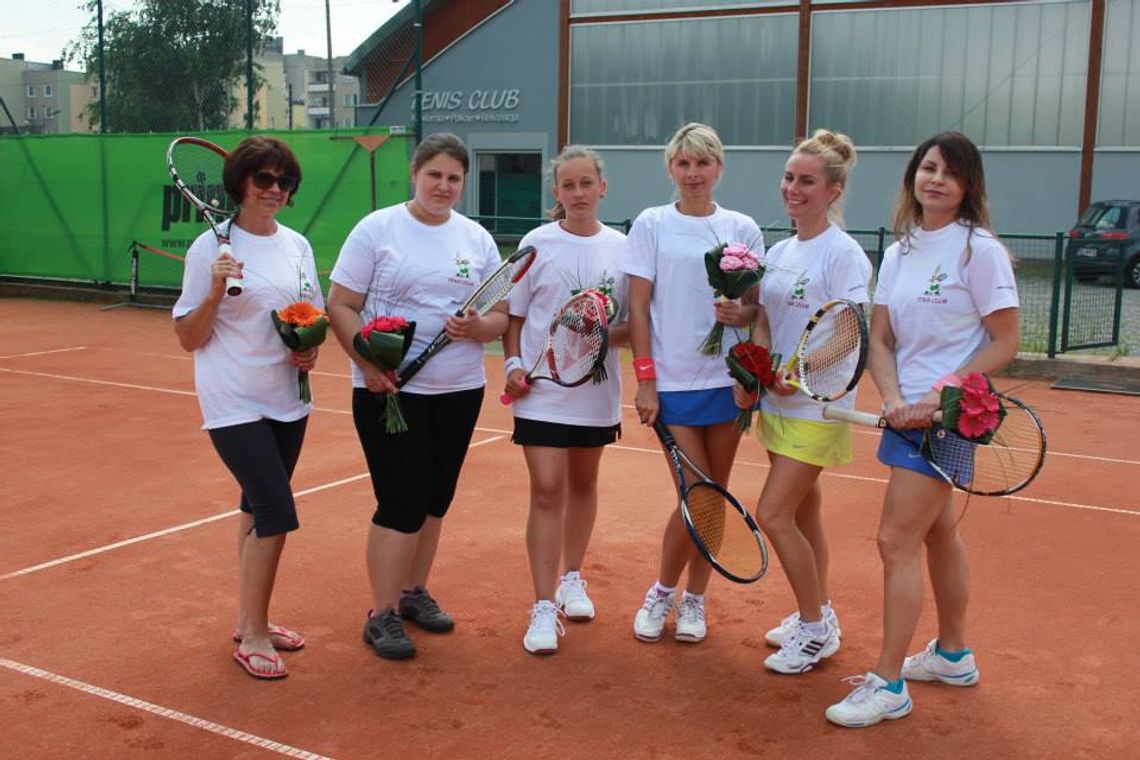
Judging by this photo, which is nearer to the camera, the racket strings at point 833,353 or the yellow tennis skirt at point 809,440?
the racket strings at point 833,353

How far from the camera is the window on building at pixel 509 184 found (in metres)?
31.8

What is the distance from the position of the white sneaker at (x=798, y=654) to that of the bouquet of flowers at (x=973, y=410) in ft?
3.61

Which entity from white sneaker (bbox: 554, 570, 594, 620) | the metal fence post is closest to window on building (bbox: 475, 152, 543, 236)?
the metal fence post

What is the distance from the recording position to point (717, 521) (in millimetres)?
4238

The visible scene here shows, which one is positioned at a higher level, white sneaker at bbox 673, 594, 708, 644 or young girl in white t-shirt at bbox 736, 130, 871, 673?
young girl in white t-shirt at bbox 736, 130, 871, 673

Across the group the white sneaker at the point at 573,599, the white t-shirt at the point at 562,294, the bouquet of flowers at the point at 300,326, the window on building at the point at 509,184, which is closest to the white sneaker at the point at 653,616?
the white sneaker at the point at 573,599

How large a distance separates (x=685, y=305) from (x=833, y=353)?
60 cm

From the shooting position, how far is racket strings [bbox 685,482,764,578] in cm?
417

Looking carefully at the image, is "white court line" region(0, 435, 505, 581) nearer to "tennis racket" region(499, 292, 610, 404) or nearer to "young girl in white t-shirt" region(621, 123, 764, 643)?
"tennis racket" region(499, 292, 610, 404)

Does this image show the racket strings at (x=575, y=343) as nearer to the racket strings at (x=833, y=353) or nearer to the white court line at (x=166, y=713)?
the racket strings at (x=833, y=353)

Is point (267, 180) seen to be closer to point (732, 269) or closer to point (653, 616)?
point (732, 269)

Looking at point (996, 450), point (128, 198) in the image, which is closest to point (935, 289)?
point (996, 450)

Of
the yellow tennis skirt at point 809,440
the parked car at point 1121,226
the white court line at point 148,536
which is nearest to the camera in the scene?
the yellow tennis skirt at point 809,440

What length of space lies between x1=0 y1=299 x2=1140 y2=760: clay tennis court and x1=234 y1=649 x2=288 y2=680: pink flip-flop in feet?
0.11
